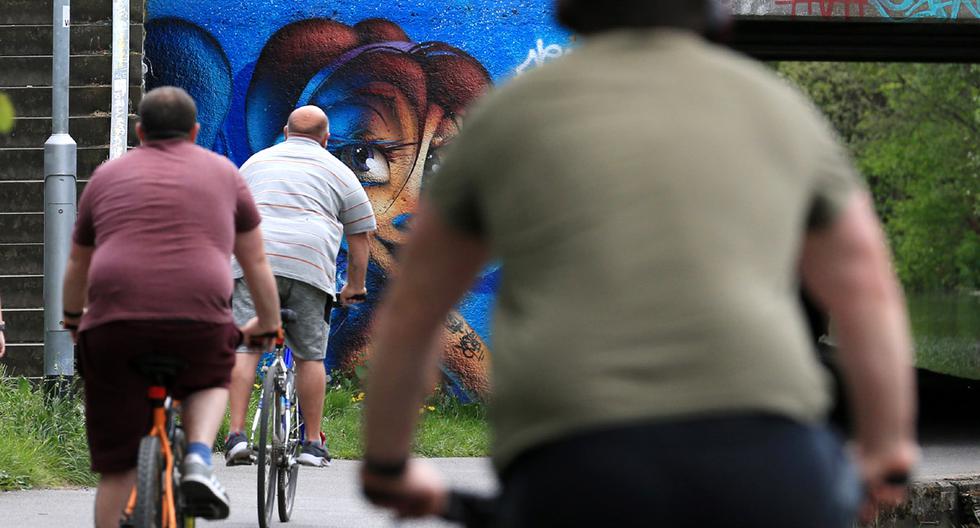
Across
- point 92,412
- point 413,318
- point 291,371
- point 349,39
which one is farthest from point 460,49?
point 413,318

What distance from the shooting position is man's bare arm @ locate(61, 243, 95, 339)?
5367 millimetres

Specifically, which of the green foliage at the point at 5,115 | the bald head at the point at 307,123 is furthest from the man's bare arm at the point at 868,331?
the bald head at the point at 307,123

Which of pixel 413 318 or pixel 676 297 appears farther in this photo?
pixel 413 318

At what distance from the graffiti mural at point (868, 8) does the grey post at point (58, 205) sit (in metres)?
4.94

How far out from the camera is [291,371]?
7.58 meters

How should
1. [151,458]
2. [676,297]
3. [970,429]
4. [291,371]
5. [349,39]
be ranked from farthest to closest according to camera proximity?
[970,429]
[349,39]
[291,371]
[151,458]
[676,297]

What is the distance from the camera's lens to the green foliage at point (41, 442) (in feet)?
27.4

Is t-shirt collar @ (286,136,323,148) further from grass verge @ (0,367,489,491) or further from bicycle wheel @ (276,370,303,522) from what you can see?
grass verge @ (0,367,489,491)

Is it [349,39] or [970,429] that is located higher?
[349,39]

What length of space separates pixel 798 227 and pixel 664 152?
0.23 m

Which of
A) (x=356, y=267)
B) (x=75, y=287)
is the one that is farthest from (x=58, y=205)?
(x=75, y=287)

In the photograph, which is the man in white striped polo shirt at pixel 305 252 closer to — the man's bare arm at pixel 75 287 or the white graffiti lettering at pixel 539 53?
the man's bare arm at pixel 75 287

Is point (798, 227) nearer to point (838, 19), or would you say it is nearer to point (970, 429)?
point (838, 19)

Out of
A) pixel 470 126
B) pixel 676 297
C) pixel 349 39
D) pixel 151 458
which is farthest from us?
pixel 349 39
